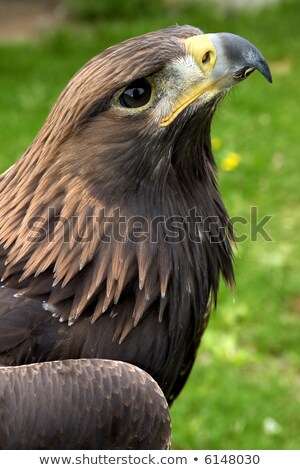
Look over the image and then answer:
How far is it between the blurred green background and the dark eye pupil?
2.32 feet

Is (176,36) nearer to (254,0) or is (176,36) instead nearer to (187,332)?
(187,332)

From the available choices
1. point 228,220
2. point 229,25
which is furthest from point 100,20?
point 228,220

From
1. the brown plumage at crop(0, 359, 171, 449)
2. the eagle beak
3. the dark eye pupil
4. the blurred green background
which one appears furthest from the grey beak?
the brown plumage at crop(0, 359, 171, 449)

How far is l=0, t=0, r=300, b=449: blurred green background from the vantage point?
590 cm

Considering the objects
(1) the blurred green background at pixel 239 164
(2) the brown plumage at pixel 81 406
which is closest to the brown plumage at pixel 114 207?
(2) the brown plumage at pixel 81 406

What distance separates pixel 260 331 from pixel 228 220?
2.92 meters

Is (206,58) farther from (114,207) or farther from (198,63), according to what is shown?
(114,207)

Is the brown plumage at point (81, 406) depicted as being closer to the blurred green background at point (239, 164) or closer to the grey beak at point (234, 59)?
the grey beak at point (234, 59)

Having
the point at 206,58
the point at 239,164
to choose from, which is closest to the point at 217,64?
the point at 206,58

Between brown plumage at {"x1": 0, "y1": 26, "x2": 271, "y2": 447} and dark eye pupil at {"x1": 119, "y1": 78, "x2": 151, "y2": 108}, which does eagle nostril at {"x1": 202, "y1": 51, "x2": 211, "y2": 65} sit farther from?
dark eye pupil at {"x1": 119, "y1": 78, "x2": 151, "y2": 108}

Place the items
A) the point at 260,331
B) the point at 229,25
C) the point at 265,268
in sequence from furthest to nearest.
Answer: the point at 229,25 < the point at 265,268 < the point at 260,331

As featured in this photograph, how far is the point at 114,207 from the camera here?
3447 mm

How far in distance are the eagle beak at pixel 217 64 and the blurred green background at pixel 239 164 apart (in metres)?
0.62

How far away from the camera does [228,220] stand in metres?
3.84
